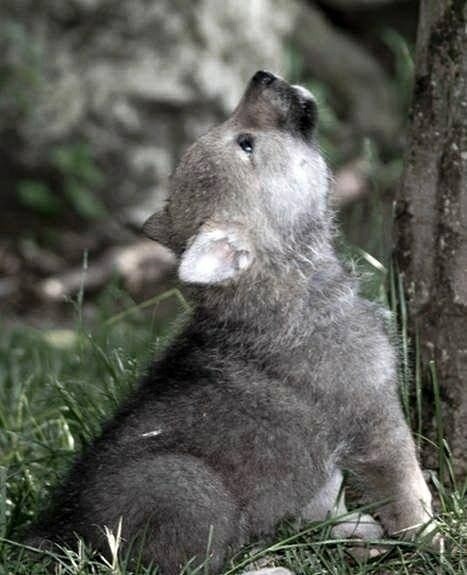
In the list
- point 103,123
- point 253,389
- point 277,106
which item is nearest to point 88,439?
point 253,389

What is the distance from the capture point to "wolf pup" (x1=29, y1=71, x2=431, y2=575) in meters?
4.05

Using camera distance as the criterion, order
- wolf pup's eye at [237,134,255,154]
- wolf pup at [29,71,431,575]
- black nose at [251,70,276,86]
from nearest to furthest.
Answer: wolf pup at [29,71,431,575] < wolf pup's eye at [237,134,255,154] < black nose at [251,70,276,86]

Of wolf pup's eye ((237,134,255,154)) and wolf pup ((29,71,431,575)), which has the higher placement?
wolf pup's eye ((237,134,255,154))

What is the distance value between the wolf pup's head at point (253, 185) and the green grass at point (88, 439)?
21.5 inches

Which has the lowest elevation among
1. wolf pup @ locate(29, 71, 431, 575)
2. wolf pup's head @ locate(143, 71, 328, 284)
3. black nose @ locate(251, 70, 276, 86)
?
wolf pup @ locate(29, 71, 431, 575)

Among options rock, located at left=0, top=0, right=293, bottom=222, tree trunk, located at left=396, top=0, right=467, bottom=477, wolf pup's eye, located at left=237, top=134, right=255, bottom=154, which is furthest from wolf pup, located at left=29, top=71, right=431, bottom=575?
rock, located at left=0, top=0, right=293, bottom=222

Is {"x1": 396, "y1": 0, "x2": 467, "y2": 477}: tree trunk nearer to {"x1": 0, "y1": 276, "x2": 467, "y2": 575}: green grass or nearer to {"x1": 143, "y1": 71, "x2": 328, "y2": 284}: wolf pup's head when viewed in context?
{"x1": 0, "y1": 276, "x2": 467, "y2": 575}: green grass

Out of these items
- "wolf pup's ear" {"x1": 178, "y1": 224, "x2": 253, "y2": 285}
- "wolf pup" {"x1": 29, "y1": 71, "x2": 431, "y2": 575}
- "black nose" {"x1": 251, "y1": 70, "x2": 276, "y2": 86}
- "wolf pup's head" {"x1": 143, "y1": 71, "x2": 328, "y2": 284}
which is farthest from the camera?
"black nose" {"x1": 251, "y1": 70, "x2": 276, "y2": 86}

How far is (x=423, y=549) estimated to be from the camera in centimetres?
407

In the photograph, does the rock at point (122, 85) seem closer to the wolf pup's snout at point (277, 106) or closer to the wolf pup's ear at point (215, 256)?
the wolf pup's snout at point (277, 106)

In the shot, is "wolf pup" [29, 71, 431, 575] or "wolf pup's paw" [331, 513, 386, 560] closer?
"wolf pup" [29, 71, 431, 575]

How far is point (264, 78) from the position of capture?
473cm

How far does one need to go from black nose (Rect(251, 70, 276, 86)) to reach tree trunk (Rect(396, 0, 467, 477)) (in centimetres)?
58

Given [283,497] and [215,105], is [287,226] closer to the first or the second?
[283,497]
